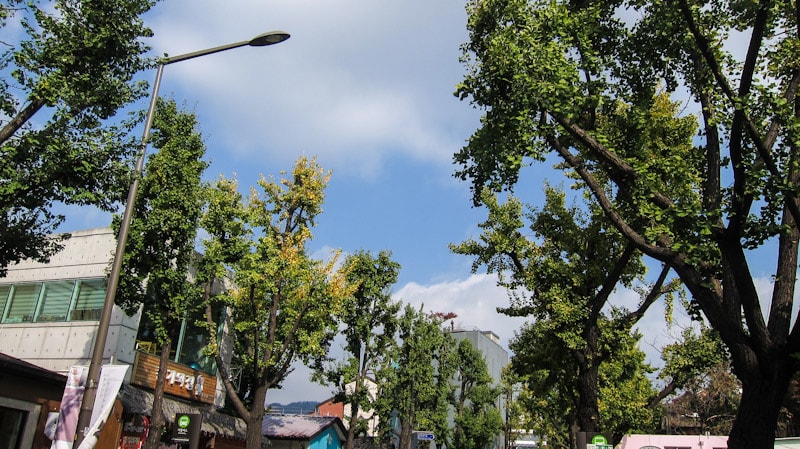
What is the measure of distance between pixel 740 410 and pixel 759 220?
2.72 m

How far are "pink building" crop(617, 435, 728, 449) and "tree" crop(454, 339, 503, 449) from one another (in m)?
17.5

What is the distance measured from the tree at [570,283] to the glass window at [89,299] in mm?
11516

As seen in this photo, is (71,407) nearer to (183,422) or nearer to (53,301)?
(183,422)

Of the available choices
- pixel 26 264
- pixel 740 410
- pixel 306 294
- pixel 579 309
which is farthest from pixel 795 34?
pixel 26 264

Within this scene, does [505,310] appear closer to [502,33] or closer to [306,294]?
[306,294]

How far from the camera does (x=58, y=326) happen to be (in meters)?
18.0

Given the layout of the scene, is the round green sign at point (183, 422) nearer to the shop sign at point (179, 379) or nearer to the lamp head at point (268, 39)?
the shop sign at point (179, 379)

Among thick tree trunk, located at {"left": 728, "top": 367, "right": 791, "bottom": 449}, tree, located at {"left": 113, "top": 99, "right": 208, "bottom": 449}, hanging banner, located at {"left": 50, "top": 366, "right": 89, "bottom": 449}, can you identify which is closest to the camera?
thick tree trunk, located at {"left": 728, "top": 367, "right": 791, "bottom": 449}

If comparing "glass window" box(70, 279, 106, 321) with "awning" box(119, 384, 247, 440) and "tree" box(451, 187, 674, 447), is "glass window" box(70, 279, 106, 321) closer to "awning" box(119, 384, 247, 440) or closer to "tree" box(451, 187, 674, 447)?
"awning" box(119, 384, 247, 440)

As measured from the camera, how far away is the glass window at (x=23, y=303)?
18922 millimetres

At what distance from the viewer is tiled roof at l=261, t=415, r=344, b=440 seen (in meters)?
28.7

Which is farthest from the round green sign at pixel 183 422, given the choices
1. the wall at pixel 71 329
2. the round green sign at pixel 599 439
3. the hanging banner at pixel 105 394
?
the round green sign at pixel 599 439

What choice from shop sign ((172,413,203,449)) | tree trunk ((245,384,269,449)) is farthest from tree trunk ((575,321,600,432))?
shop sign ((172,413,203,449))

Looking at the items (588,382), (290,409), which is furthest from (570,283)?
(290,409)
